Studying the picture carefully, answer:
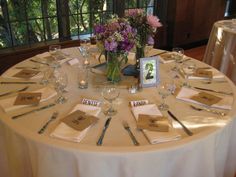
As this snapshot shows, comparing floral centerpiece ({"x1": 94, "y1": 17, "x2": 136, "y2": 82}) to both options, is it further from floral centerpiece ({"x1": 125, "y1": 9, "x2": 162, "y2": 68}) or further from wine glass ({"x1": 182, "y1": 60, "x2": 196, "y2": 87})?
wine glass ({"x1": 182, "y1": 60, "x2": 196, "y2": 87})

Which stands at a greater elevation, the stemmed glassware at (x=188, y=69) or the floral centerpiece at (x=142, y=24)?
the floral centerpiece at (x=142, y=24)

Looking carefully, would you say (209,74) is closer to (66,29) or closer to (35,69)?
(35,69)

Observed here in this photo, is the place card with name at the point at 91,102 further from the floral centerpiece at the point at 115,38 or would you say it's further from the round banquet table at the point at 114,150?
the floral centerpiece at the point at 115,38

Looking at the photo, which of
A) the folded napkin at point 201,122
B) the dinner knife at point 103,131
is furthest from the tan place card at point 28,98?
the folded napkin at point 201,122

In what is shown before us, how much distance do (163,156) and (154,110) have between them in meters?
0.29

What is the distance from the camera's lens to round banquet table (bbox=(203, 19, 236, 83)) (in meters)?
2.76

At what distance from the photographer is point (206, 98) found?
54.6 inches

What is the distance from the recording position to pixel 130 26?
1431 mm

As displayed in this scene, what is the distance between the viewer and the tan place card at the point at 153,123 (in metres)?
1.14

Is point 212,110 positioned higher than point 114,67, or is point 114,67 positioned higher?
point 114,67

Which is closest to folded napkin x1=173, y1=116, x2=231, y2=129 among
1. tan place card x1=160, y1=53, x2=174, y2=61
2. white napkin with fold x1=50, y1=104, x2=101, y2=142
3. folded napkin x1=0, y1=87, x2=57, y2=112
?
white napkin with fold x1=50, y1=104, x2=101, y2=142

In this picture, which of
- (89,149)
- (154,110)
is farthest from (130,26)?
(89,149)

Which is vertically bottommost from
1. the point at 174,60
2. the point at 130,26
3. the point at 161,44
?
the point at 161,44

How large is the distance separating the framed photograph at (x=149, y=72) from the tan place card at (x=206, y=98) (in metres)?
0.25
